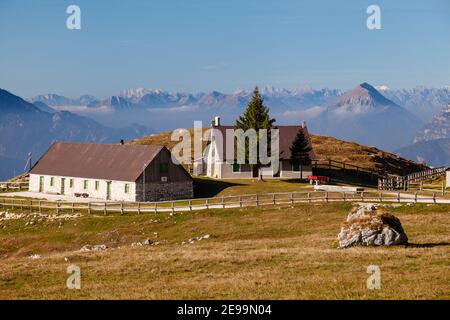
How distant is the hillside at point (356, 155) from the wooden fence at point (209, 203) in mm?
57627

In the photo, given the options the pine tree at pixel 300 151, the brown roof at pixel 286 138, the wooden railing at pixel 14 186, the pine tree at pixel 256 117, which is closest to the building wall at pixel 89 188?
the wooden railing at pixel 14 186

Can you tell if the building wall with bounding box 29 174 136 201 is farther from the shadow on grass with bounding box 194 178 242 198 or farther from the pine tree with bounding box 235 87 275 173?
the pine tree with bounding box 235 87 275 173

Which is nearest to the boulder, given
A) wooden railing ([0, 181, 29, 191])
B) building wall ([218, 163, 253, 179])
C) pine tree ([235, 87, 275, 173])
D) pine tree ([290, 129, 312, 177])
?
pine tree ([235, 87, 275, 173])

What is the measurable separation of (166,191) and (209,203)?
1252 cm

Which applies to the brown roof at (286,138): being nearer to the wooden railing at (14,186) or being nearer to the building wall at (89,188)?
the building wall at (89,188)

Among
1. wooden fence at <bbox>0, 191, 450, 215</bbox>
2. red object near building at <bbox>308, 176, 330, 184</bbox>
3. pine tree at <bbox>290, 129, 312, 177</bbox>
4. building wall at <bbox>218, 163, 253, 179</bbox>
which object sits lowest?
wooden fence at <bbox>0, 191, 450, 215</bbox>

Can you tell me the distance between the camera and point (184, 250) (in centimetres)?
3603

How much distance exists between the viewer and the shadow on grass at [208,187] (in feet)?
235

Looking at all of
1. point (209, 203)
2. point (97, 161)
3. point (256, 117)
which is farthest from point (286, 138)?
point (209, 203)

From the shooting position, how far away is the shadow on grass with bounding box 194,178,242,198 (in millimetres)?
71562

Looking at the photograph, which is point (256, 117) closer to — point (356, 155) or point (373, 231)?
point (373, 231)

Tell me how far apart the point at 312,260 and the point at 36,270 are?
13.9 metres

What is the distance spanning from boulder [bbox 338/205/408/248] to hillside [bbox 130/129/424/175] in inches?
3219
